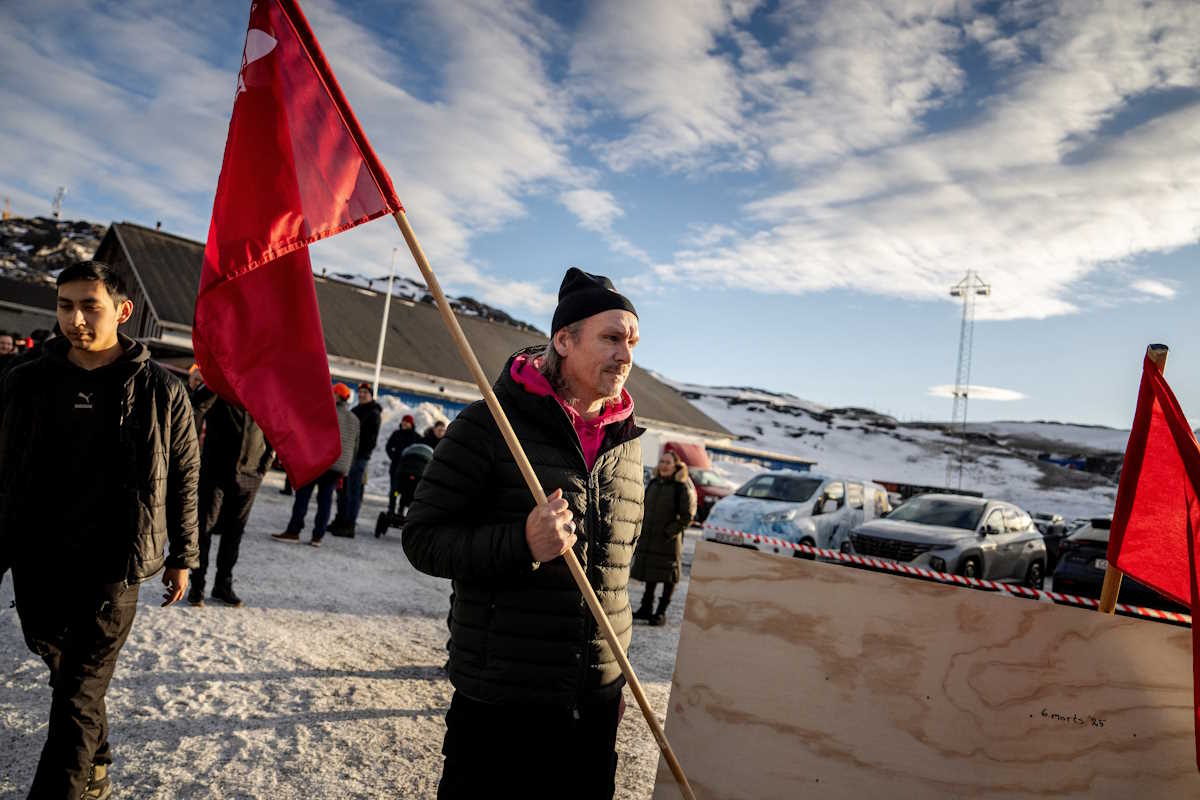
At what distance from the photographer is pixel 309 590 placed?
269 inches

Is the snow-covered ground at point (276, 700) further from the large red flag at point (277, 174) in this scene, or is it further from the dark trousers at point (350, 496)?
the dark trousers at point (350, 496)

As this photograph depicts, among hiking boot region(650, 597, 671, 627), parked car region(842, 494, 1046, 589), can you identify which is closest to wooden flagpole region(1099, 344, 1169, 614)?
hiking boot region(650, 597, 671, 627)

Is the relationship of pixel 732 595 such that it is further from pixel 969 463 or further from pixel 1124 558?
pixel 969 463

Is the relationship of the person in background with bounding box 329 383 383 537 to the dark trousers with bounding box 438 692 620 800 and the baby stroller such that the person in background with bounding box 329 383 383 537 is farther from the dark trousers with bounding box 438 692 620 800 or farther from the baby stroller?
the dark trousers with bounding box 438 692 620 800

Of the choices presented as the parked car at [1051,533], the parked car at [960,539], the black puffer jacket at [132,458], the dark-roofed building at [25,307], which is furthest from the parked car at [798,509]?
the dark-roofed building at [25,307]

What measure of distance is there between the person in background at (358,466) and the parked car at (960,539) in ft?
24.5

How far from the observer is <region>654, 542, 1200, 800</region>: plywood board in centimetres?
221

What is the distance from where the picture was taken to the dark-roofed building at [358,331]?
25.7m

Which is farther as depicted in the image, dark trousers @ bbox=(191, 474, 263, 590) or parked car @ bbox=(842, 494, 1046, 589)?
parked car @ bbox=(842, 494, 1046, 589)

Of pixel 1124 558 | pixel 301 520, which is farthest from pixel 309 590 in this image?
pixel 1124 558

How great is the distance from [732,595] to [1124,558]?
136 centimetres

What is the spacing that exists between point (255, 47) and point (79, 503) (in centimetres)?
177

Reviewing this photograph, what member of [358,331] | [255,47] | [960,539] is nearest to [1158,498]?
[255,47]

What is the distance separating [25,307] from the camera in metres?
42.1
